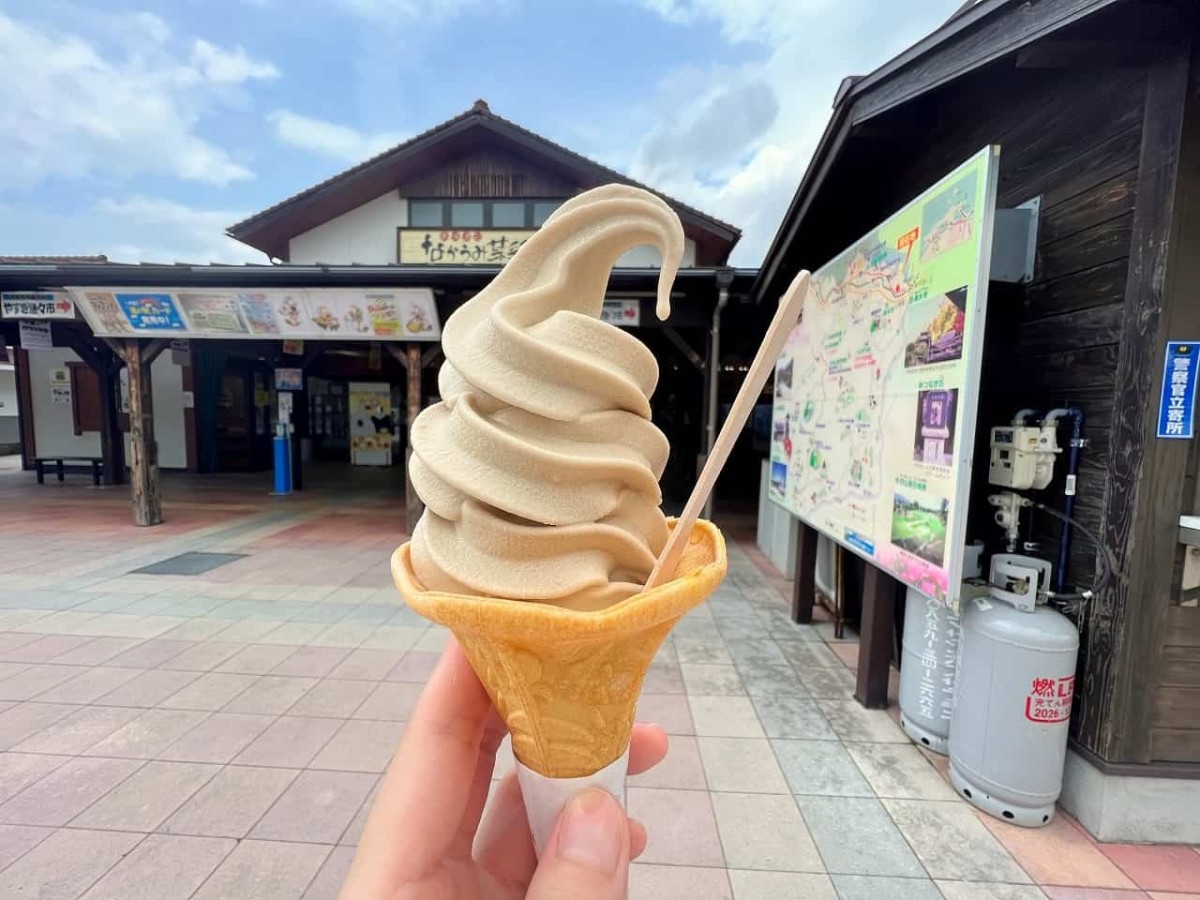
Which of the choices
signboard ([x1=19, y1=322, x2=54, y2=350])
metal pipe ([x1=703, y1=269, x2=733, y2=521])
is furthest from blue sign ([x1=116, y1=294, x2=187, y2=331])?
metal pipe ([x1=703, y1=269, x2=733, y2=521])

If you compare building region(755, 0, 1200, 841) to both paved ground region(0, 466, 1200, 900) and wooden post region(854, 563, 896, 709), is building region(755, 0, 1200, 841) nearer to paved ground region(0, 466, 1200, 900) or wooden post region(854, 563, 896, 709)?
paved ground region(0, 466, 1200, 900)

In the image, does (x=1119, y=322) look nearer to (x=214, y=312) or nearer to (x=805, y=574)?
(x=805, y=574)

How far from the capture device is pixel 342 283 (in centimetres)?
768

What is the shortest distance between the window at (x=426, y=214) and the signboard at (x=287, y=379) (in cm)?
419

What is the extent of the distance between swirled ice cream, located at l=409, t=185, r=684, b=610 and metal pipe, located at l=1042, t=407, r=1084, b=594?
250 cm

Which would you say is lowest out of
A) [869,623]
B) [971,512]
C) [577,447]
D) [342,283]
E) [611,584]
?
[869,623]

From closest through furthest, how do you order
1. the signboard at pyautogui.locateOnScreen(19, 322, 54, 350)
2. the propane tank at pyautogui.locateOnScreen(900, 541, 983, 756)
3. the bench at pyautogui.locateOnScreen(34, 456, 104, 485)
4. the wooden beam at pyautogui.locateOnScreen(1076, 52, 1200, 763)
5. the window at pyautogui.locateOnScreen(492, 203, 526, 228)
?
the wooden beam at pyautogui.locateOnScreen(1076, 52, 1200, 763)
the propane tank at pyautogui.locateOnScreen(900, 541, 983, 756)
the signboard at pyautogui.locateOnScreen(19, 322, 54, 350)
the window at pyautogui.locateOnScreen(492, 203, 526, 228)
the bench at pyautogui.locateOnScreen(34, 456, 104, 485)

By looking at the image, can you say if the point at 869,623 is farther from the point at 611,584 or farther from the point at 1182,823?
the point at 611,584

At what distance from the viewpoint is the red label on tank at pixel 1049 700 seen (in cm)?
258

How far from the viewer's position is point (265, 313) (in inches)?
309

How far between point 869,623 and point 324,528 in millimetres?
7946

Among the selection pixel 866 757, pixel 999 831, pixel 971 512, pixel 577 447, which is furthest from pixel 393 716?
pixel 971 512

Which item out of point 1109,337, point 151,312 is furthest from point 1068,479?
point 151,312

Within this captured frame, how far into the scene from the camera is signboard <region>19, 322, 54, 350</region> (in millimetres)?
9680
